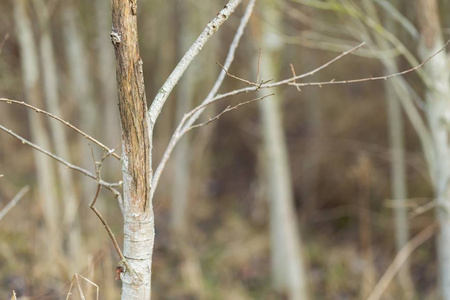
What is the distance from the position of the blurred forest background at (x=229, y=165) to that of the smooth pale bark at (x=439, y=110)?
2.57ft

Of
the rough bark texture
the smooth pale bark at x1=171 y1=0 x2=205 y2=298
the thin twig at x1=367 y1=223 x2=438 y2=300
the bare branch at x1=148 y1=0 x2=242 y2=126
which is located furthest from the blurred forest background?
the rough bark texture

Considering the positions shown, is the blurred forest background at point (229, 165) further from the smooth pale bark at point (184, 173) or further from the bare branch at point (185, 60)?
the bare branch at point (185, 60)

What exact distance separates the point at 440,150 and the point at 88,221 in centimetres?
684

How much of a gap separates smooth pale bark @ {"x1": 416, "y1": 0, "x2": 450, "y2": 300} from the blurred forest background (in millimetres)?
783

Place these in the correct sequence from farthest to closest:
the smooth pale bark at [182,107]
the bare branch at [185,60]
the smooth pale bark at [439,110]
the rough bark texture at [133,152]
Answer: the smooth pale bark at [182,107] < the smooth pale bark at [439,110] < the bare branch at [185,60] < the rough bark texture at [133,152]

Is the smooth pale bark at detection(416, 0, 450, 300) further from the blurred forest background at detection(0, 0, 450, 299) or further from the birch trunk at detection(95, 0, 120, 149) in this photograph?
the birch trunk at detection(95, 0, 120, 149)

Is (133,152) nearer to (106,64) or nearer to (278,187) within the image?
(278,187)

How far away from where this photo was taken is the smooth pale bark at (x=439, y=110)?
3.57 metres

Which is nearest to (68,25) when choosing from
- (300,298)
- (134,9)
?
(300,298)

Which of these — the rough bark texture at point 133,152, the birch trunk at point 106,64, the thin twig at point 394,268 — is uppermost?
the birch trunk at point 106,64

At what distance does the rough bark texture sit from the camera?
161 centimetres

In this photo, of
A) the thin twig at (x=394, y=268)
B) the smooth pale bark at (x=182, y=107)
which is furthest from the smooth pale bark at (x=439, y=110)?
the smooth pale bark at (x=182, y=107)

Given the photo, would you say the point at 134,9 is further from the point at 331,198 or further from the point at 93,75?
the point at 93,75

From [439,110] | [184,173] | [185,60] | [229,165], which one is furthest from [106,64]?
[185,60]
